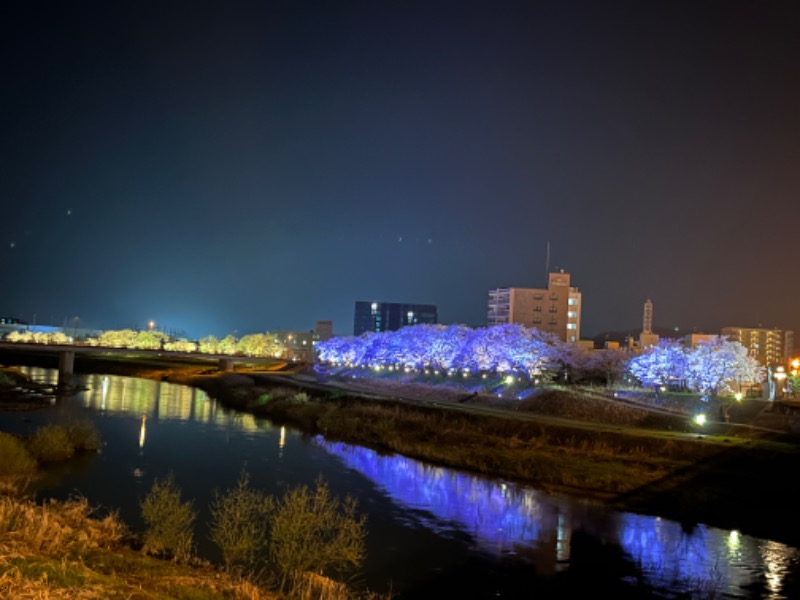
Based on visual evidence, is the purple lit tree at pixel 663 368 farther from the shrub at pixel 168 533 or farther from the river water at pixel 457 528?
the shrub at pixel 168 533

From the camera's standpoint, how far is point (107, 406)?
5903cm

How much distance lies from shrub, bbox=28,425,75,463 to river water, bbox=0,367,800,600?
3.44 ft

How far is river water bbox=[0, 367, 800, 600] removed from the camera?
63.6 feet

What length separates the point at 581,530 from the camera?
25.0 m

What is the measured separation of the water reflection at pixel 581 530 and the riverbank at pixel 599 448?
6.01ft

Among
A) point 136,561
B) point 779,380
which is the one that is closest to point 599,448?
point 779,380

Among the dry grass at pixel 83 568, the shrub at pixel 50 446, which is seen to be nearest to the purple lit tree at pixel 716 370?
the shrub at pixel 50 446

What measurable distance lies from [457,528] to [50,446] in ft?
62.4

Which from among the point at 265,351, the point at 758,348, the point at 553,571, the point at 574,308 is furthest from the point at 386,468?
the point at 758,348

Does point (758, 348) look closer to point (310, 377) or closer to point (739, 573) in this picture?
point (310, 377)

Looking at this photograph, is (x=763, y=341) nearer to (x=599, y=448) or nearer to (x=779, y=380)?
(x=779, y=380)

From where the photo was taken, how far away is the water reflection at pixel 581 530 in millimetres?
20734

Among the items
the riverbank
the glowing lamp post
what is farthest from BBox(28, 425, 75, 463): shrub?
the glowing lamp post

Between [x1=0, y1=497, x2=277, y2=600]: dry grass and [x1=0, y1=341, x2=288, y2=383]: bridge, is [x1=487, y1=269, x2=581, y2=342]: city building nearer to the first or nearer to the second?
[x1=0, y1=341, x2=288, y2=383]: bridge
